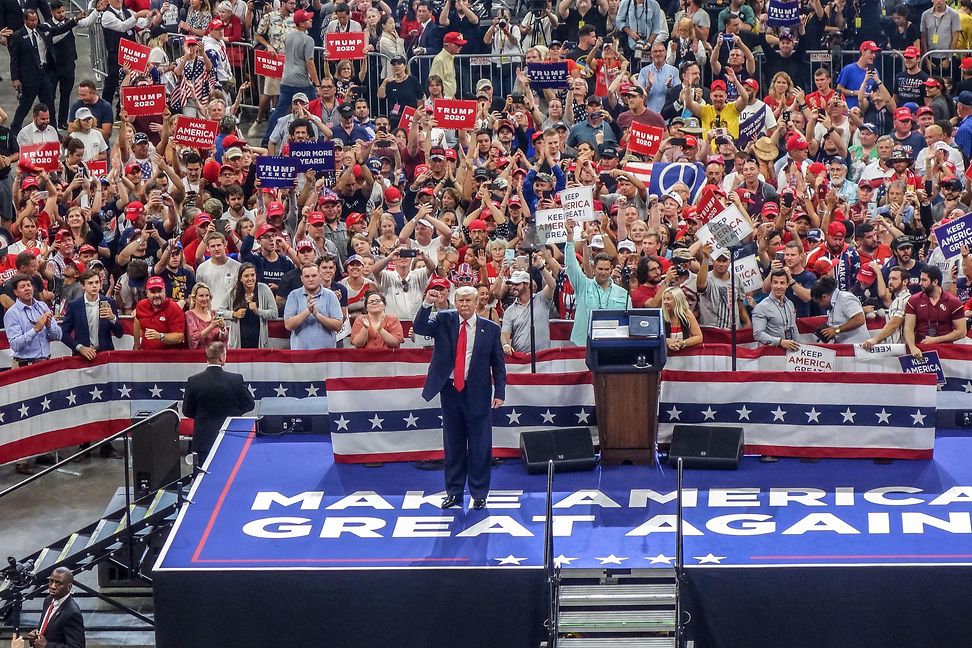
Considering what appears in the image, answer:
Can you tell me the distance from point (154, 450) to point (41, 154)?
6222 mm

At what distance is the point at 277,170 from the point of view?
1919cm

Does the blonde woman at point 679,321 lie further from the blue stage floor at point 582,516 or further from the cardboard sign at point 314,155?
the cardboard sign at point 314,155

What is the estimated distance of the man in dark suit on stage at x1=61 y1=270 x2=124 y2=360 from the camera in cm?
1742

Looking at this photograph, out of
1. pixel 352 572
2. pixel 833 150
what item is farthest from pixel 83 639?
pixel 833 150

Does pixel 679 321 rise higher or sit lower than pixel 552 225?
lower

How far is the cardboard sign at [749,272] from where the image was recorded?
16.3 meters

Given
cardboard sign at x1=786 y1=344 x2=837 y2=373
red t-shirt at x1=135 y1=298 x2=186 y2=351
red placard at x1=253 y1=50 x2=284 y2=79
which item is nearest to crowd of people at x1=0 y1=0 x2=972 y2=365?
red t-shirt at x1=135 y1=298 x2=186 y2=351

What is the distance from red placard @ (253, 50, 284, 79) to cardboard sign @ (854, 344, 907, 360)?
374 inches

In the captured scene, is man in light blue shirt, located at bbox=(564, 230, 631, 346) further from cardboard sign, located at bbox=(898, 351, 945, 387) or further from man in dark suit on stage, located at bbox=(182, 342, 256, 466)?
man in dark suit on stage, located at bbox=(182, 342, 256, 466)

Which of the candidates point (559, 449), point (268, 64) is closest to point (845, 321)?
point (559, 449)

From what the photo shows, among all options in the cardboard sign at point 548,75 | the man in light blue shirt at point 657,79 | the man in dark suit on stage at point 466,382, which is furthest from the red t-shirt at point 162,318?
the man in light blue shirt at point 657,79

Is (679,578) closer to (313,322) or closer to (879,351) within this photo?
(879,351)

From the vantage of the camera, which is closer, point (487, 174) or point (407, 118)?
point (487, 174)

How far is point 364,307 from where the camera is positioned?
17562 millimetres
